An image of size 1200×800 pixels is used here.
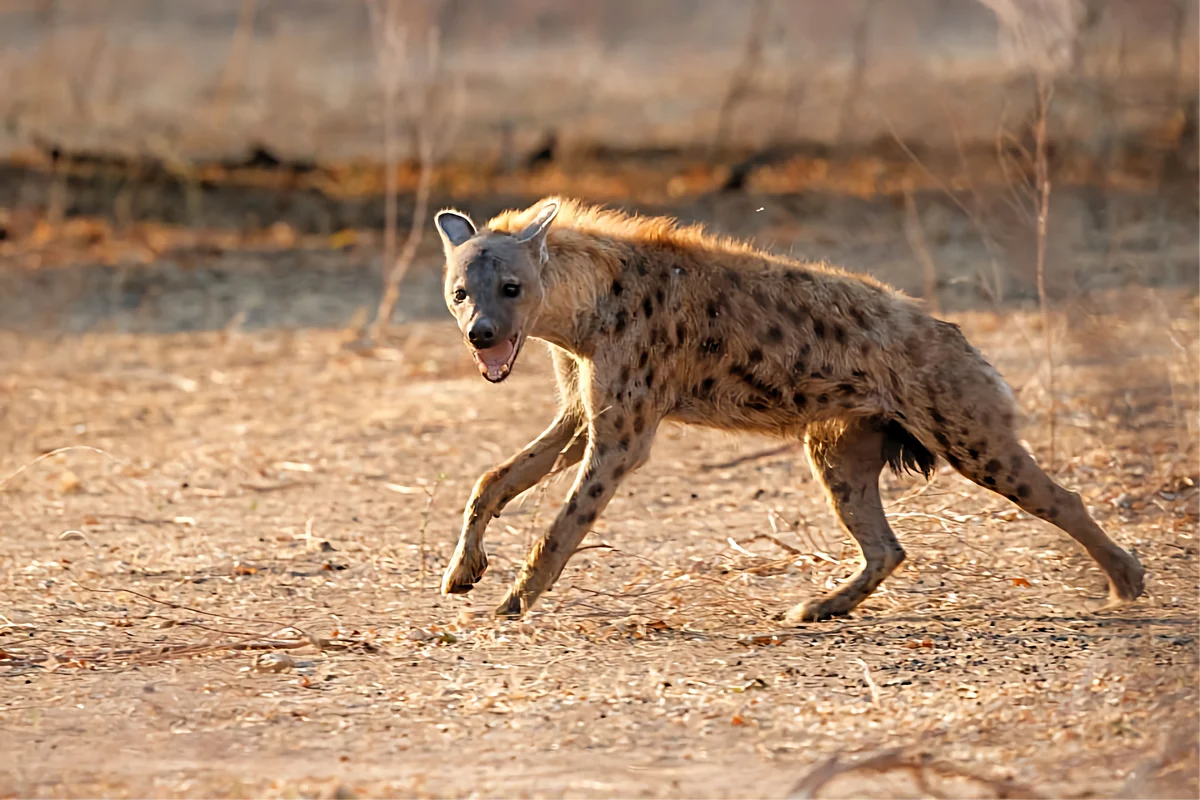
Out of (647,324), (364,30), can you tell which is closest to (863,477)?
(647,324)

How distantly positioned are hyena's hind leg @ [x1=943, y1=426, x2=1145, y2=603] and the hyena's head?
1.16 metres

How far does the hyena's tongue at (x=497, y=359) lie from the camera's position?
463cm

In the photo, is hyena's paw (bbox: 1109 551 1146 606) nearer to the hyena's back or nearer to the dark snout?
the hyena's back

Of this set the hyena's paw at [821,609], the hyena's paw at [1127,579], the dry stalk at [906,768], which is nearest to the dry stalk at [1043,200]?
the hyena's paw at [1127,579]

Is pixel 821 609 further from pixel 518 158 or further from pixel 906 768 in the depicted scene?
pixel 518 158

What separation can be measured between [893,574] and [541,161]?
7987mm

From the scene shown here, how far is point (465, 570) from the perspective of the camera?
4.86m

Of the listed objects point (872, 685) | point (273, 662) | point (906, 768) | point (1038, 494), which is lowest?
point (273, 662)

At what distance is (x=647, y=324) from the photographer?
4.84 metres

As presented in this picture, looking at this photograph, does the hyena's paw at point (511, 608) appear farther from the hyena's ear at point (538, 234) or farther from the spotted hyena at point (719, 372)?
the hyena's ear at point (538, 234)

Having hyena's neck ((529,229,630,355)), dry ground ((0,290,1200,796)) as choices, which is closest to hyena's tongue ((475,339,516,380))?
hyena's neck ((529,229,630,355))

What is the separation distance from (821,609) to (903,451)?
497 millimetres

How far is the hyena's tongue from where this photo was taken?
463cm

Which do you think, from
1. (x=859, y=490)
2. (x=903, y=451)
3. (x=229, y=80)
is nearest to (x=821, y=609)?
(x=859, y=490)
